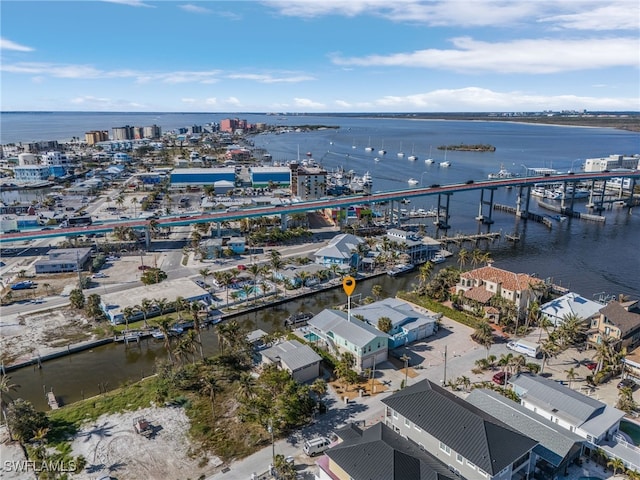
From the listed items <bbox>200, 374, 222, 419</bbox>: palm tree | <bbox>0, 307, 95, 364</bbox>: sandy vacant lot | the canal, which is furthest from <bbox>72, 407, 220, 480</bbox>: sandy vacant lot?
<bbox>0, 307, 95, 364</bbox>: sandy vacant lot

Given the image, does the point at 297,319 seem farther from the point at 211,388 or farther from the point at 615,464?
the point at 615,464

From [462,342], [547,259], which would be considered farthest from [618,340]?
[547,259]

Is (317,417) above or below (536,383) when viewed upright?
below

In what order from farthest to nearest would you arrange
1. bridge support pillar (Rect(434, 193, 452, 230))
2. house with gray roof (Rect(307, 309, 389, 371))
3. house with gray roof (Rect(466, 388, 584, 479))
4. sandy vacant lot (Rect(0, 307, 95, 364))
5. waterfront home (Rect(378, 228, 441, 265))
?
bridge support pillar (Rect(434, 193, 452, 230)) < waterfront home (Rect(378, 228, 441, 265)) < sandy vacant lot (Rect(0, 307, 95, 364)) < house with gray roof (Rect(307, 309, 389, 371)) < house with gray roof (Rect(466, 388, 584, 479))

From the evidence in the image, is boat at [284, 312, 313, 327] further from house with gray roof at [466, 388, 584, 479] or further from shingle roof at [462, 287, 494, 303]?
house with gray roof at [466, 388, 584, 479]

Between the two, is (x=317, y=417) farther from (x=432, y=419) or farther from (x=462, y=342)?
(x=462, y=342)

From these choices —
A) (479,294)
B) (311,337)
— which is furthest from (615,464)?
(311,337)
